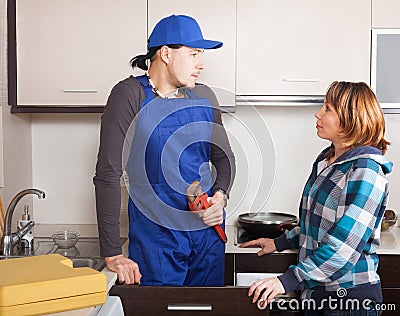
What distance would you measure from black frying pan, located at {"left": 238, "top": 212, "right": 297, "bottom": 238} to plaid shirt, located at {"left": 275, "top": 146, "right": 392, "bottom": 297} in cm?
69

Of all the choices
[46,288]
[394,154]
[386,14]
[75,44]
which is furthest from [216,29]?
[46,288]

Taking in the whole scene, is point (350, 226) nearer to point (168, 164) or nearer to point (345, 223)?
point (345, 223)

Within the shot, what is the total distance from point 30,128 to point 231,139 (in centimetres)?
92

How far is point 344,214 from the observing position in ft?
6.14

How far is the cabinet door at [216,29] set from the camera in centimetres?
271

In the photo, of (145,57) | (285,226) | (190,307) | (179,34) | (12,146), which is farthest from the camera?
(12,146)

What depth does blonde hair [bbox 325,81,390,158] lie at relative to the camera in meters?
1.96

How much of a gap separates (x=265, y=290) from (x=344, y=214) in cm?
30

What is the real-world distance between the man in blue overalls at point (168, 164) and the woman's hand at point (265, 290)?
1.17ft

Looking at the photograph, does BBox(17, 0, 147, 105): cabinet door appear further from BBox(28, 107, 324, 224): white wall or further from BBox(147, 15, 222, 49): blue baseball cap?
BBox(147, 15, 222, 49): blue baseball cap

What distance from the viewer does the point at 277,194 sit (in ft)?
10.3

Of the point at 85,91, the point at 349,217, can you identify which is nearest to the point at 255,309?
the point at 349,217

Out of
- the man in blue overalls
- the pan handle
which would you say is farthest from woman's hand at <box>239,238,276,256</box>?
the pan handle

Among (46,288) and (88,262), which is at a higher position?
(46,288)
